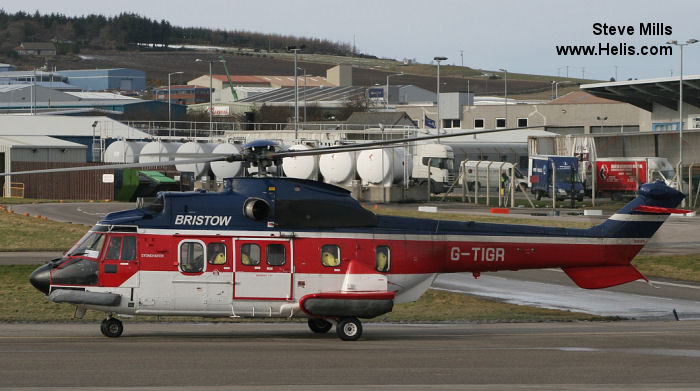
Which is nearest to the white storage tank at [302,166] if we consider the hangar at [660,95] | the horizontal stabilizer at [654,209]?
the hangar at [660,95]

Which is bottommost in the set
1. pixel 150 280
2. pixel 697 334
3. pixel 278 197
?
pixel 697 334

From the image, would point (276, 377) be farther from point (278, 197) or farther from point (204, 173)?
point (204, 173)

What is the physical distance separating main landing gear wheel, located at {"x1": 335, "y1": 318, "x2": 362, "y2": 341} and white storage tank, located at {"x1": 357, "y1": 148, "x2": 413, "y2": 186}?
45.7 metres

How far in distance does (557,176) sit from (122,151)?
3378 centimetres

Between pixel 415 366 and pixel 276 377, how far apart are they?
2438 mm

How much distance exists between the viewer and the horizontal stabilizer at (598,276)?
19922mm

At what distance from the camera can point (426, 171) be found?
70938 millimetres

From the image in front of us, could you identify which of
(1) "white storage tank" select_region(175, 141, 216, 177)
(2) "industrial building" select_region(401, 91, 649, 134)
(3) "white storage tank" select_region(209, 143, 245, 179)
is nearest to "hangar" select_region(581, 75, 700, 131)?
(3) "white storage tank" select_region(209, 143, 245, 179)

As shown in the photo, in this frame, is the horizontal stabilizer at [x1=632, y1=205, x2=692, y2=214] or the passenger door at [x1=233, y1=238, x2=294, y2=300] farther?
the horizontal stabilizer at [x1=632, y1=205, x2=692, y2=214]

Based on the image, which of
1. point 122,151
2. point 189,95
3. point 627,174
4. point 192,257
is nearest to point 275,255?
point 192,257

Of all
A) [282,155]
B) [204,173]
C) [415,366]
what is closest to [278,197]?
[282,155]

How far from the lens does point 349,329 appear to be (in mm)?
18484

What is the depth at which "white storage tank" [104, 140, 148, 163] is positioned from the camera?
73.4 metres

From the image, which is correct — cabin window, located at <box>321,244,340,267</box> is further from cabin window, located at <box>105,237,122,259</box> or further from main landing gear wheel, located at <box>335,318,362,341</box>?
cabin window, located at <box>105,237,122,259</box>
